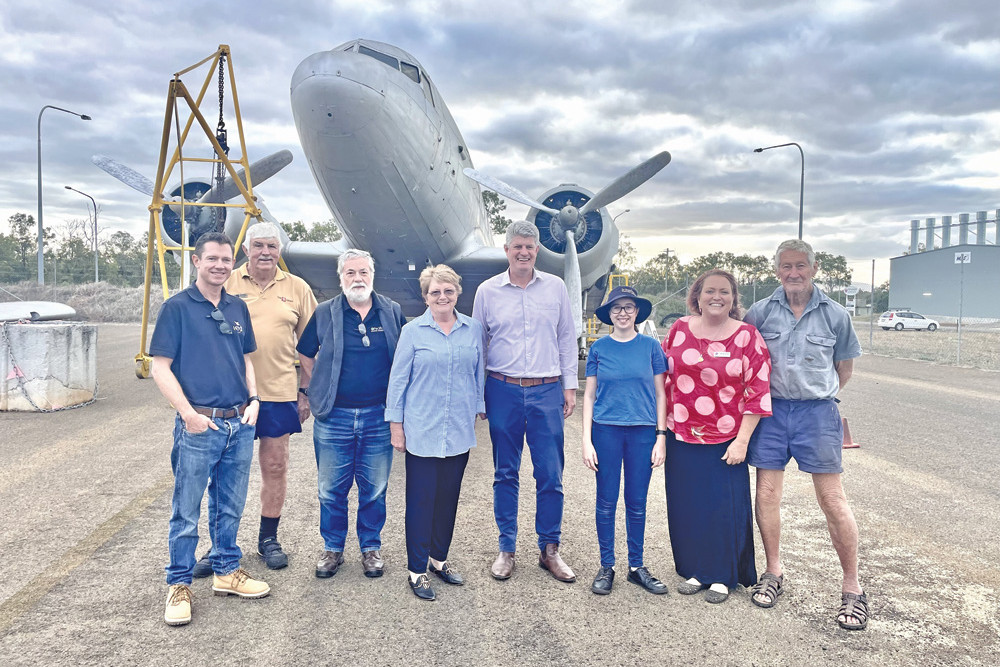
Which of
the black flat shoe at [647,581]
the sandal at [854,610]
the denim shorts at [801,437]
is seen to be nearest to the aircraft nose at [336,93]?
the denim shorts at [801,437]

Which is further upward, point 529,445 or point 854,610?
point 529,445

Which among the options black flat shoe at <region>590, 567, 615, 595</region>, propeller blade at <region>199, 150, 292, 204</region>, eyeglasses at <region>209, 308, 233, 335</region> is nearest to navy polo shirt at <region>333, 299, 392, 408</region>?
eyeglasses at <region>209, 308, 233, 335</region>

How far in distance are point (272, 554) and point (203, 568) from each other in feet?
1.28

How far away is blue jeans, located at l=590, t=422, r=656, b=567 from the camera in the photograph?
11.2 feet

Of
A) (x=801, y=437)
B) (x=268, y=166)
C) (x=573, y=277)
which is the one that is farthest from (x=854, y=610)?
(x=268, y=166)

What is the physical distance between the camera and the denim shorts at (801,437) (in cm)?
316

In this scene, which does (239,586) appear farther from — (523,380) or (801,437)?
(801,437)

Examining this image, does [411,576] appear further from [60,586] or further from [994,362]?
[994,362]

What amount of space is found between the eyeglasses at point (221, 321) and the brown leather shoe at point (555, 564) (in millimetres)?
2265

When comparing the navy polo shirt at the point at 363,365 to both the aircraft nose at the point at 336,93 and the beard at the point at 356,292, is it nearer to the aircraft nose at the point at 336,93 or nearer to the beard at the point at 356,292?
the beard at the point at 356,292

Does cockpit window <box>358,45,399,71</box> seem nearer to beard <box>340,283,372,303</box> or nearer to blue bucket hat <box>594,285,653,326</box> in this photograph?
beard <box>340,283,372,303</box>

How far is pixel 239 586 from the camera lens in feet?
10.5

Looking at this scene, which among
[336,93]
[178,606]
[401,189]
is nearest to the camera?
[178,606]

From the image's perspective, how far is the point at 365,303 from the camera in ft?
11.6
